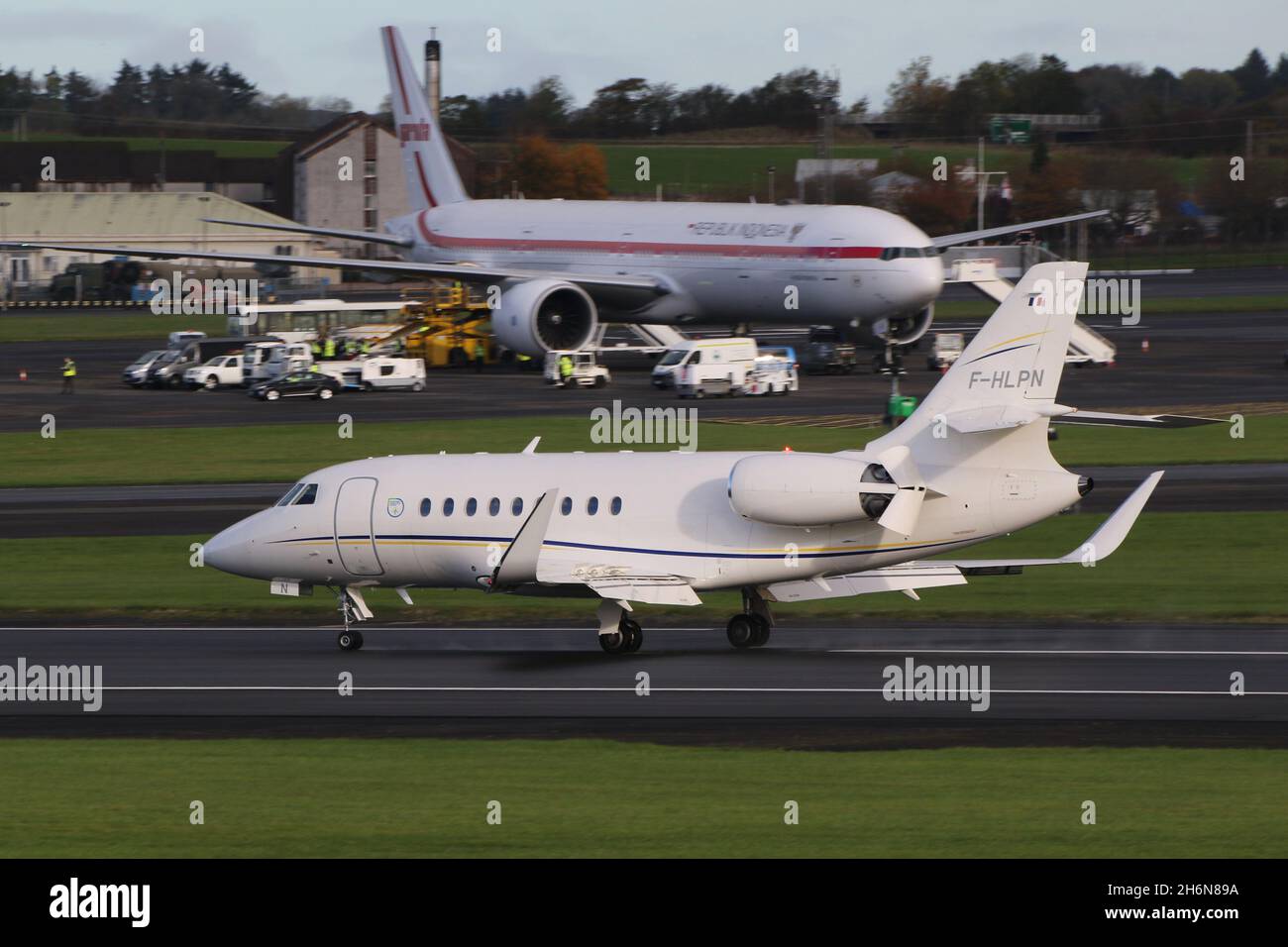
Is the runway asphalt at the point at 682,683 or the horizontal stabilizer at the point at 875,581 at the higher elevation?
the horizontal stabilizer at the point at 875,581

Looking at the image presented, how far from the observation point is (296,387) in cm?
7750

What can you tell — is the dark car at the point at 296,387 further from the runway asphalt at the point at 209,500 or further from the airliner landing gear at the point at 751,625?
the airliner landing gear at the point at 751,625

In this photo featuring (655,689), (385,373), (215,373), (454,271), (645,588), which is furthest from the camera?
(454,271)

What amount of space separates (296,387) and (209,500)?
85.6 ft

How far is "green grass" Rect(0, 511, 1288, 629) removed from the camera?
35.2 metres

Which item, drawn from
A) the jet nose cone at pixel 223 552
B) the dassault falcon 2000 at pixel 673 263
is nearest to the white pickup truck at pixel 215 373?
the dassault falcon 2000 at pixel 673 263

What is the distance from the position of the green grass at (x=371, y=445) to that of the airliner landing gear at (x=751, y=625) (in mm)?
25066

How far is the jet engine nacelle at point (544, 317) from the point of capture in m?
80.2

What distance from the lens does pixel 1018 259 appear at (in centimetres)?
9306

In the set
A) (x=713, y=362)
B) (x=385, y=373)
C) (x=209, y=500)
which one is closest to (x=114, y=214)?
(x=385, y=373)

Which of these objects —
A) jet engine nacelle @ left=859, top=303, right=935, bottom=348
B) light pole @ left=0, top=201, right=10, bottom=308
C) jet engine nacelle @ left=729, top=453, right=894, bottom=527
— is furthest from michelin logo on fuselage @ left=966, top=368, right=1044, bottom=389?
light pole @ left=0, top=201, right=10, bottom=308

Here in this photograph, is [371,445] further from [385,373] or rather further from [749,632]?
[749,632]
